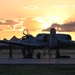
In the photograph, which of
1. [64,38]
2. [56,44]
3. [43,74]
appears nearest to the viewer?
[43,74]

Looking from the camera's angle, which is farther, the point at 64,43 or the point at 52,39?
the point at 64,43

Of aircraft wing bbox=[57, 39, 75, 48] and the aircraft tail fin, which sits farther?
aircraft wing bbox=[57, 39, 75, 48]

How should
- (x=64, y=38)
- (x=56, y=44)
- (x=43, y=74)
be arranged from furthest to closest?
(x=64, y=38) < (x=56, y=44) < (x=43, y=74)

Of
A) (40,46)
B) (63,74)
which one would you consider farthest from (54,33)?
(63,74)

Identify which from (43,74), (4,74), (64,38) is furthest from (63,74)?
(64,38)

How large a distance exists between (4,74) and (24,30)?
31610mm

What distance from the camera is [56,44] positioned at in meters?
54.3

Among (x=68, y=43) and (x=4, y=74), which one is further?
(x=68, y=43)

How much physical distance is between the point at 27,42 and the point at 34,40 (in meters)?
0.98

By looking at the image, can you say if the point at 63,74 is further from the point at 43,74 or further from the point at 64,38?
the point at 64,38

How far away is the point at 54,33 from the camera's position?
178 ft

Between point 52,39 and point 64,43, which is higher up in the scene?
point 52,39

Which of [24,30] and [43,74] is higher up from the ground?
[24,30]

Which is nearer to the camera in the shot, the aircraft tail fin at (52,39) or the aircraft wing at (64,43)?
the aircraft tail fin at (52,39)
